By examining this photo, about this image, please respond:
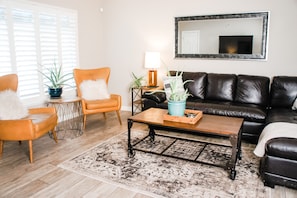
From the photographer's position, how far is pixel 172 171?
9.30 feet

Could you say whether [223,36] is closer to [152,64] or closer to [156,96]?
[152,64]

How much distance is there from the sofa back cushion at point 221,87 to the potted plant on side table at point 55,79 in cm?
257

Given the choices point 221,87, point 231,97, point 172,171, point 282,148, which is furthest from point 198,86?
point 282,148

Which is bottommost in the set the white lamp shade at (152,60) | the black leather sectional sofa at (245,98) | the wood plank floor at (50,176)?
the wood plank floor at (50,176)

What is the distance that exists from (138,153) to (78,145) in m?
0.94

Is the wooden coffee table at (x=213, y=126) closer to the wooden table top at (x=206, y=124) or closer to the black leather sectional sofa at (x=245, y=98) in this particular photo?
the wooden table top at (x=206, y=124)

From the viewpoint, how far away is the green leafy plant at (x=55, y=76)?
4327mm

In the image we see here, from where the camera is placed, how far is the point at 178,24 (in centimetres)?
485

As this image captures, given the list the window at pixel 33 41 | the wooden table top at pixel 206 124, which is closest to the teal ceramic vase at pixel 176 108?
the wooden table top at pixel 206 124

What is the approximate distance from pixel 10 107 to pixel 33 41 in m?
1.43

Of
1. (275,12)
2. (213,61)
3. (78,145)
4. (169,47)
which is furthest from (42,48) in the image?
(275,12)

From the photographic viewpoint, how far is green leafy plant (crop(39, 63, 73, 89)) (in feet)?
14.2

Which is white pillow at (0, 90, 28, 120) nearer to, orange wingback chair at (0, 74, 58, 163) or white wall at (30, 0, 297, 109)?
orange wingback chair at (0, 74, 58, 163)

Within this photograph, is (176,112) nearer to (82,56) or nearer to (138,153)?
(138,153)
